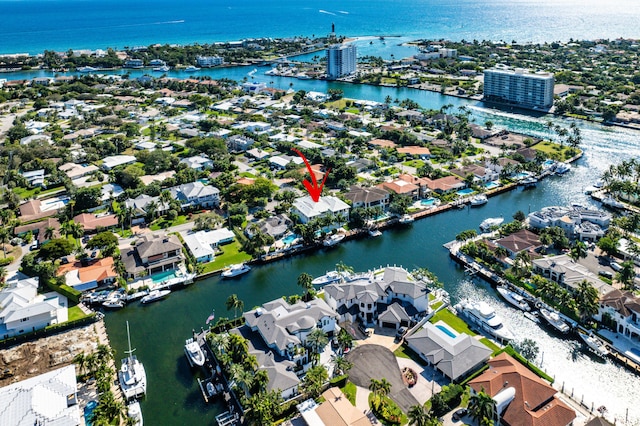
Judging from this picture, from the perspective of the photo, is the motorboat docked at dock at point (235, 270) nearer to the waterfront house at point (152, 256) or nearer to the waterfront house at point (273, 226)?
the waterfront house at point (152, 256)

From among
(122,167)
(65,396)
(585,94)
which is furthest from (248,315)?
(585,94)

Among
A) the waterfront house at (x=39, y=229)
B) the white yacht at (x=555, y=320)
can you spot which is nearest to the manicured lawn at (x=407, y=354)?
the white yacht at (x=555, y=320)

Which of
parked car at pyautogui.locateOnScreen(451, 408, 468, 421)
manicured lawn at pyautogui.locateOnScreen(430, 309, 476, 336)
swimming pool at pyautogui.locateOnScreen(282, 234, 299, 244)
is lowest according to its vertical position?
parked car at pyautogui.locateOnScreen(451, 408, 468, 421)

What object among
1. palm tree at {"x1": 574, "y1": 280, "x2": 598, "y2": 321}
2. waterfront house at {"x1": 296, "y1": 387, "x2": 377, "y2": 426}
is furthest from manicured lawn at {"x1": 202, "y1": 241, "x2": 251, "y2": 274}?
palm tree at {"x1": 574, "y1": 280, "x2": 598, "y2": 321}

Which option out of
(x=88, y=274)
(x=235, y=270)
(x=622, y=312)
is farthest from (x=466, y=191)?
(x=88, y=274)

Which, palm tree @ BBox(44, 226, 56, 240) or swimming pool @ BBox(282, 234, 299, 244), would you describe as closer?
palm tree @ BBox(44, 226, 56, 240)

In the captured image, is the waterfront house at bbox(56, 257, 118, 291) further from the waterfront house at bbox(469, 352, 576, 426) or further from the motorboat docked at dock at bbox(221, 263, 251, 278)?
the waterfront house at bbox(469, 352, 576, 426)
